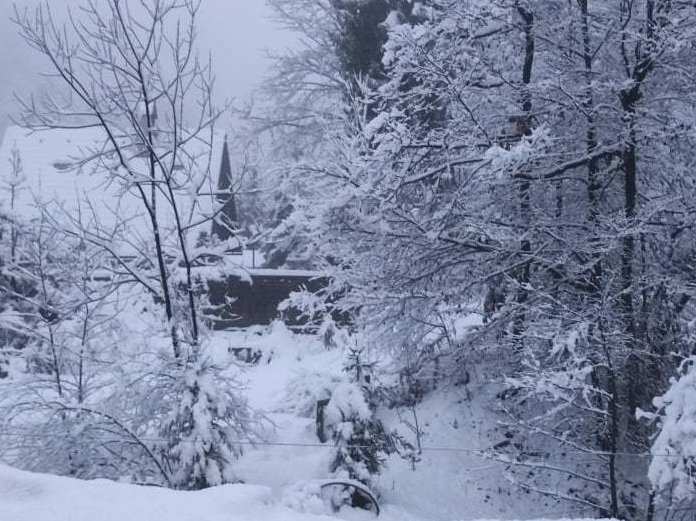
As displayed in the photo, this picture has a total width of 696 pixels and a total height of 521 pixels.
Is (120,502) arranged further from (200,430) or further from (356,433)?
(356,433)

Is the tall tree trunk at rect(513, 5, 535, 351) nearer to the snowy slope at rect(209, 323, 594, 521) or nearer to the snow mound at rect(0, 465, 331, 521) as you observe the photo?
the snowy slope at rect(209, 323, 594, 521)

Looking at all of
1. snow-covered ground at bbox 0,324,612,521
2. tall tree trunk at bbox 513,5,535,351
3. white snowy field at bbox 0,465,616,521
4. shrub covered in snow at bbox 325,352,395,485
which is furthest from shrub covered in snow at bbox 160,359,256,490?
tall tree trunk at bbox 513,5,535,351

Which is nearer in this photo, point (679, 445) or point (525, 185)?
point (679, 445)

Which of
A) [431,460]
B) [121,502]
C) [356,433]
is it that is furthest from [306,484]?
[121,502]

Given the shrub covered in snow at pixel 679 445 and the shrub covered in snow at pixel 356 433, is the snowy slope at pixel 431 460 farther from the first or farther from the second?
the shrub covered in snow at pixel 679 445

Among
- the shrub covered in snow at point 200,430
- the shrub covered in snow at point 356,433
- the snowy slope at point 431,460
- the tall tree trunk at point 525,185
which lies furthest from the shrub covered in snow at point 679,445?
the shrub covered in snow at point 200,430

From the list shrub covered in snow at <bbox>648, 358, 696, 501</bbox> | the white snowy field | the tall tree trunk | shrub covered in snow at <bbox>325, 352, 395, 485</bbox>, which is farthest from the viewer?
the tall tree trunk

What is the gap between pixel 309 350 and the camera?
1166 centimetres

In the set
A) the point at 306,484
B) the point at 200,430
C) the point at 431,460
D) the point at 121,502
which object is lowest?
the point at 431,460

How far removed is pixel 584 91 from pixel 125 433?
567 centimetres

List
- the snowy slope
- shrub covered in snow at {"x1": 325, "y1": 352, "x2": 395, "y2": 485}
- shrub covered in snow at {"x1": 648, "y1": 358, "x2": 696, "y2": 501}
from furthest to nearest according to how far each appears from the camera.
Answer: the snowy slope
shrub covered in snow at {"x1": 325, "y1": 352, "x2": 395, "y2": 485}
shrub covered in snow at {"x1": 648, "y1": 358, "x2": 696, "y2": 501}

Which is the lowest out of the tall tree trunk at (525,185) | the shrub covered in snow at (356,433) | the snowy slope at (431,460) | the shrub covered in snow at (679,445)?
the snowy slope at (431,460)

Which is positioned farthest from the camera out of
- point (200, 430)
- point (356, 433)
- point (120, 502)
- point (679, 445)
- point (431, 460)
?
point (431, 460)

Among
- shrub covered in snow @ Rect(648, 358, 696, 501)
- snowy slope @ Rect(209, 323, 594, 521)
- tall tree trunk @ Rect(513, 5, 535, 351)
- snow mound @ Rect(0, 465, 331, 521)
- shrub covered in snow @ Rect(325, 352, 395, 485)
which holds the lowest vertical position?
snowy slope @ Rect(209, 323, 594, 521)
